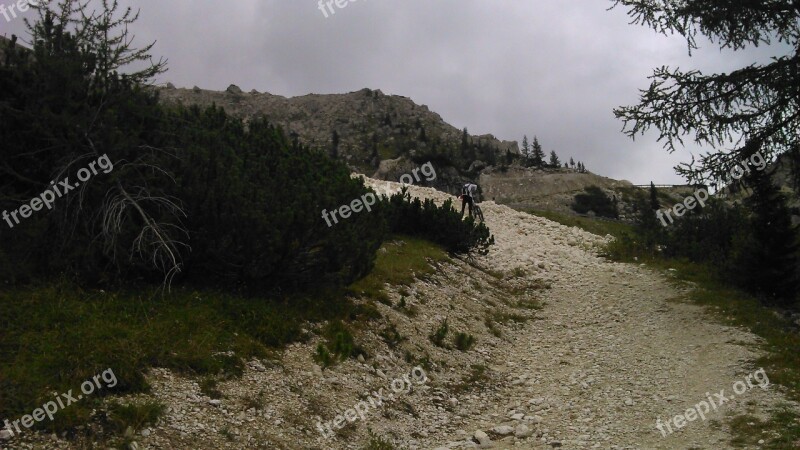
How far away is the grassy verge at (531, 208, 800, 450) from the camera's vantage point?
26.1ft

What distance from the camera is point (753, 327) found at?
12.7 meters

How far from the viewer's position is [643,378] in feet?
35.3

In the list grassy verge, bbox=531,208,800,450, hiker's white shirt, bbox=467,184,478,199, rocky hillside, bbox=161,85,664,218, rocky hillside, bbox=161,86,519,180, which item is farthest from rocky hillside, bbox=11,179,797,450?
rocky hillside, bbox=161,86,519,180

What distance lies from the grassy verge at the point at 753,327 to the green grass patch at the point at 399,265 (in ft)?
23.5

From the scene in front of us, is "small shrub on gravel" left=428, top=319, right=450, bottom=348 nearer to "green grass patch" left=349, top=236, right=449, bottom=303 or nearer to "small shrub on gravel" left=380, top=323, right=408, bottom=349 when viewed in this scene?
"small shrub on gravel" left=380, top=323, right=408, bottom=349

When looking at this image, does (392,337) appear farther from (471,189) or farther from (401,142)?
(401,142)

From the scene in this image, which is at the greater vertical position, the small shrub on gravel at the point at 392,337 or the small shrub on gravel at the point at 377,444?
the small shrub on gravel at the point at 392,337

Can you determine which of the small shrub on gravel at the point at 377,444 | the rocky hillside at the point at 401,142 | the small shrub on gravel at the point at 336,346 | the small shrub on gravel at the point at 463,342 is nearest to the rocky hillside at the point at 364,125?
the rocky hillside at the point at 401,142

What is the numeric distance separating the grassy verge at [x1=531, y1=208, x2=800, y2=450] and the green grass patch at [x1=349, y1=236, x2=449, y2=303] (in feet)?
23.5

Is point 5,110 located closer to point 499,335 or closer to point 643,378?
point 499,335

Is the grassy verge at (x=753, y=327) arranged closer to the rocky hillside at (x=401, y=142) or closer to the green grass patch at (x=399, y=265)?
the green grass patch at (x=399, y=265)

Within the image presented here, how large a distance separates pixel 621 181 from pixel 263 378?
98638 millimetres

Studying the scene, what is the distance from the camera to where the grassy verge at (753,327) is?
7.96 m

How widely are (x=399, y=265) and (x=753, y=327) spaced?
28.0 ft
